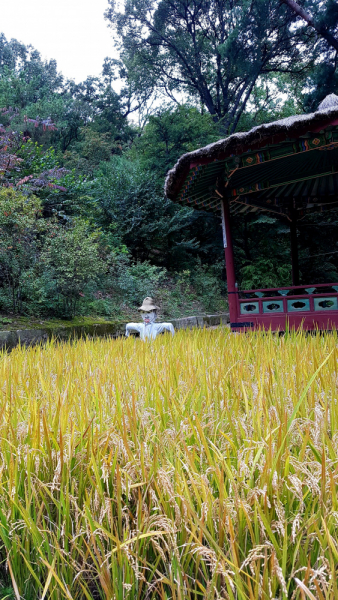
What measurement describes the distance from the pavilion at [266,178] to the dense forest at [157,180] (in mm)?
2172

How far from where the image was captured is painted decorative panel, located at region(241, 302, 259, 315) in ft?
19.9

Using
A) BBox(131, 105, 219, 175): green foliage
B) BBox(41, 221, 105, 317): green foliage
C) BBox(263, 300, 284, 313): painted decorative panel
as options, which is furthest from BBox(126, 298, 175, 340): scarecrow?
BBox(131, 105, 219, 175): green foliage

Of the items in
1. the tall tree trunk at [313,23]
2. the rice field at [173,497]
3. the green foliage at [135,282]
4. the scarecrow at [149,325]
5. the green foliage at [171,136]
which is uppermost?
the tall tree trunk at [313,23]

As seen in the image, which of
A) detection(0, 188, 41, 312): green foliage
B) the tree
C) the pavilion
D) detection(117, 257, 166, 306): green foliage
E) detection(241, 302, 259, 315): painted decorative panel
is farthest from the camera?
the tree

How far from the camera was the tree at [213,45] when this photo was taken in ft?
44.8

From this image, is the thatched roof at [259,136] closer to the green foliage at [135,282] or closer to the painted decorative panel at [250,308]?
the painted decorative panel at [250,308]

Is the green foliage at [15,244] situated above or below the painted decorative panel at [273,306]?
above

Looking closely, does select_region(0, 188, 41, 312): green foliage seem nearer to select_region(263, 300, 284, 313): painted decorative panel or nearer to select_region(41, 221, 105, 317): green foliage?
select_region(41, 221, 105, 317): green foliage

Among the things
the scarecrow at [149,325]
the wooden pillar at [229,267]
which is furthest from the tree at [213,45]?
the scarecrow at [149,325]

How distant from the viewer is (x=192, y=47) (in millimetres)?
15453

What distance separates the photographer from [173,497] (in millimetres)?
706

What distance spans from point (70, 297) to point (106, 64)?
78.4 feet

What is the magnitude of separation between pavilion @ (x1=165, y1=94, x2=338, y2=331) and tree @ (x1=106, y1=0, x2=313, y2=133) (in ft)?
28.0

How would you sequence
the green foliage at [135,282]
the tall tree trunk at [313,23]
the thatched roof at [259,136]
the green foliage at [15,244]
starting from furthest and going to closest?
the tall tree trunk at [313,23] < the green foliage at [135,282] < the green foliage at [15,244] < the thatched roof at [259,136]
